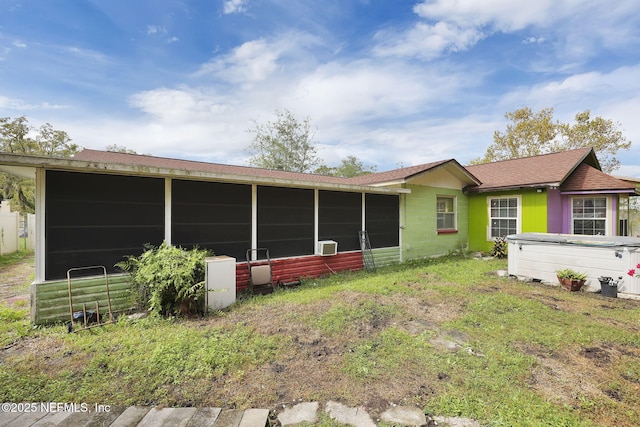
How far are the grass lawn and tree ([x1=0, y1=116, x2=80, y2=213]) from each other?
20904 millimetres

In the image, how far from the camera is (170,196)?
4613 mm

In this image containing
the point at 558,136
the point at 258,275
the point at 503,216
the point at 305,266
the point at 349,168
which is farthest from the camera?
the point at 349,168

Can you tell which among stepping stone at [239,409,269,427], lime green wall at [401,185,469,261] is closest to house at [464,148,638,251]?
lime green wall at [401,185,469,261]

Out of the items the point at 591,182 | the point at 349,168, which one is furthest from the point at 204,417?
the point at 349,168

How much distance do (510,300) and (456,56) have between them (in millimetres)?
7704

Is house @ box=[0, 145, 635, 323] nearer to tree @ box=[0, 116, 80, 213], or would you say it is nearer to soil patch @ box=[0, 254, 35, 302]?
soil patch @ box=[0, 254, 35, 302]

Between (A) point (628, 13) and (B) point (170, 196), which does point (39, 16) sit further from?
(A) point (628, 13)

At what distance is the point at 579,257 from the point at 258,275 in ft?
21.5

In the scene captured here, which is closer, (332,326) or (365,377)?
(365,377)

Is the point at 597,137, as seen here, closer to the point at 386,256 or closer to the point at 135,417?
the point at 386,256

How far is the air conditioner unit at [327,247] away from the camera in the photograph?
21.3ft

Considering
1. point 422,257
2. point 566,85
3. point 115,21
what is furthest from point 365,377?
point 566,85

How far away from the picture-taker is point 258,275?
16.9 feet

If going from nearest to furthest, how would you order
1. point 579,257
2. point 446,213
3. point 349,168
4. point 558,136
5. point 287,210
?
point 579,257 → point 287,210 → point 446,213 → point 558,136 → point 349,168
